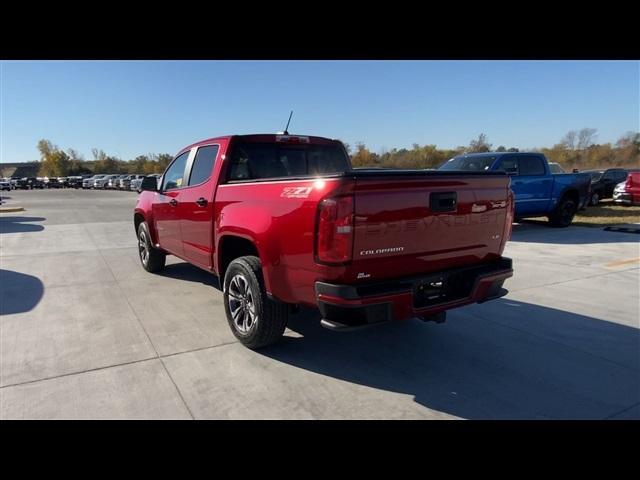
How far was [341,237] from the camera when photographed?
2691mm

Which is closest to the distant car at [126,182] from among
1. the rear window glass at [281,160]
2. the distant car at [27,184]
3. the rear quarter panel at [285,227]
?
the distant car at [27,184]

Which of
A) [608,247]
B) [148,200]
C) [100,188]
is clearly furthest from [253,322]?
[100,188]

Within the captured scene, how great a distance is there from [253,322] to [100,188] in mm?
52495

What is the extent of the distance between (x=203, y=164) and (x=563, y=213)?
36.8ft

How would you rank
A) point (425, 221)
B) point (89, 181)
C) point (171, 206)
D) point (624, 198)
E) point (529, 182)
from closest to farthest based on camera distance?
point (425, 221)
point (171, 206)
point (529, 182)
point (624, 198)
point (89, 181)

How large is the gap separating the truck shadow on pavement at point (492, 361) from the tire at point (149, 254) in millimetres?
2993

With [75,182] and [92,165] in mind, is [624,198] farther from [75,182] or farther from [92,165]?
[92,165]

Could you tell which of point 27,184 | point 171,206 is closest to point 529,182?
point 171,206

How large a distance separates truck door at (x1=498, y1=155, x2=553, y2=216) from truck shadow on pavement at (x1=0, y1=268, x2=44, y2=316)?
33.7ft

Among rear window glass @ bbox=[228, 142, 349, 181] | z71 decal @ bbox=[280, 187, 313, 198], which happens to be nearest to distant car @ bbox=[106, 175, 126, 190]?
rear window glass @ bbox=[228, 142, 349, 181]

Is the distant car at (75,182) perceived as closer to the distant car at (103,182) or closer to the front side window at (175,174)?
the distant car at (103,182)

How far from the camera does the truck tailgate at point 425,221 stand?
276cm
